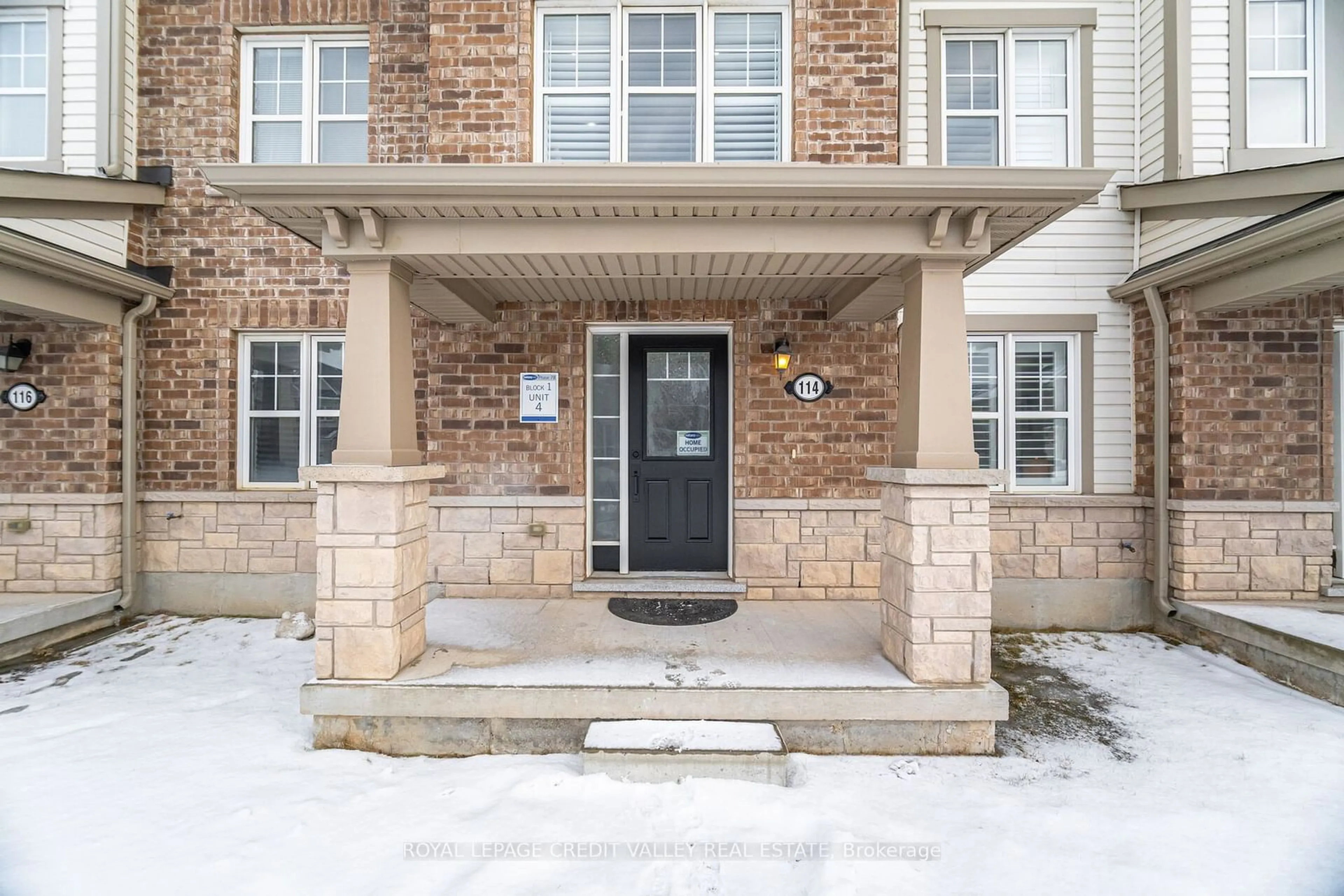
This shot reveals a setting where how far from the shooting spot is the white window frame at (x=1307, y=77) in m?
5.11

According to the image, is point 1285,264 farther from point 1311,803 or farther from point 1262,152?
point 1311,803

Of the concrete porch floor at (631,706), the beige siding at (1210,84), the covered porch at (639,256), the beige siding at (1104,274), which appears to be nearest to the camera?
the covered porch at (639,256)

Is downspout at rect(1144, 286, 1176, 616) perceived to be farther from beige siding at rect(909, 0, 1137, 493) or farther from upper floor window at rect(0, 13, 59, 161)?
upper floor window at rect(0, 13, 59, 161)

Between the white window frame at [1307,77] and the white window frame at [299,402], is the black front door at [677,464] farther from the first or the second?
the white window frame at [1307,77]

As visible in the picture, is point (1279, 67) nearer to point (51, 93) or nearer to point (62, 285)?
point (62, 285)

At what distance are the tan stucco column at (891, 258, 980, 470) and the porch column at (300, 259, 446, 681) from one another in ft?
9.44

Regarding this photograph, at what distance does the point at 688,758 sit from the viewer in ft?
9.56

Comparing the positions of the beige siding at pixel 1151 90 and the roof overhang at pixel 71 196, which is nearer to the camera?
the roof overhang at pixel 71 196

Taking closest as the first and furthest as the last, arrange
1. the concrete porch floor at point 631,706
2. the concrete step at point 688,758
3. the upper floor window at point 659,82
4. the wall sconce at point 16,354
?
1. the concrete step at point 688,758
2. the concrete porch floor at point 631,706
3. the upper floor window at point 659,82
4. the wall sconce at point 16,354

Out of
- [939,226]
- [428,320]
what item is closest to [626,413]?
[428,320]

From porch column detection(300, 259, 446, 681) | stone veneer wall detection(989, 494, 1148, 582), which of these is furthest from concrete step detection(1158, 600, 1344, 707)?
porch column detection(300, 259, 446, 681)

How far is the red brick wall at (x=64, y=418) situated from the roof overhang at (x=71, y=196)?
92 cm

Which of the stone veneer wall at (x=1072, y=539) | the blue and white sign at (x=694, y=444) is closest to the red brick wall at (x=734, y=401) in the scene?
the blue and white sign at (x=694, y=444)

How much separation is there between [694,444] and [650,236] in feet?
7.77
